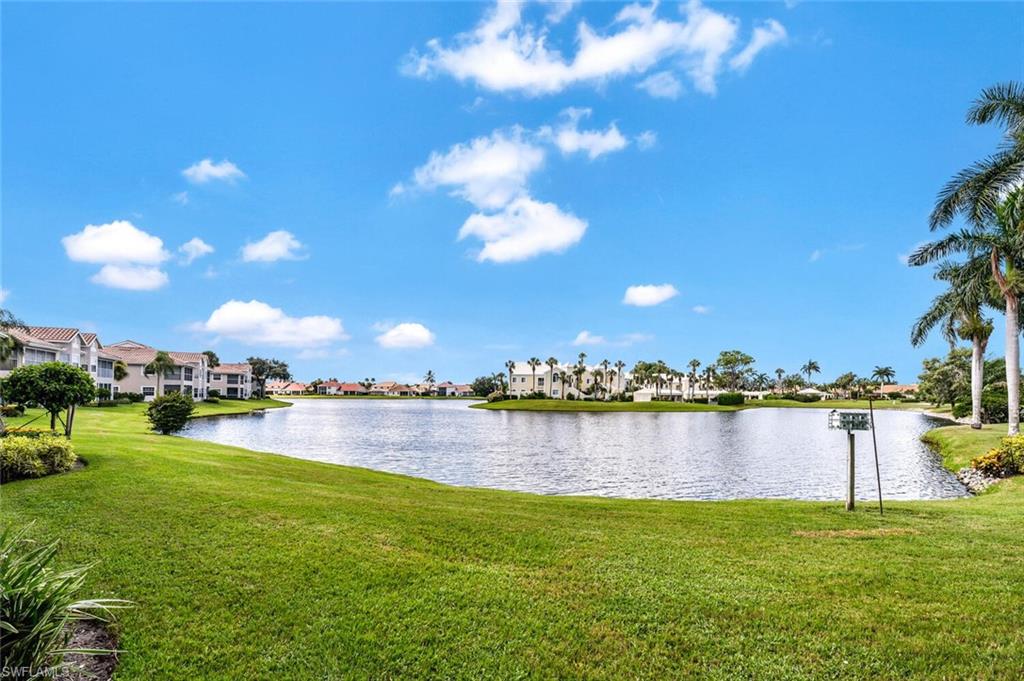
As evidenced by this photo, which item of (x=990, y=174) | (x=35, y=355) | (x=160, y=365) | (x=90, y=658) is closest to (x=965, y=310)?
(x=990, y=174)

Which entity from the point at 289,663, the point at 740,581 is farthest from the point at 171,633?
the point at 740,581

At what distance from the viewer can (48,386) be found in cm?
1519

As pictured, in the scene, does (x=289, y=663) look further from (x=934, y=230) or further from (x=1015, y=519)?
(x=934, y=230)

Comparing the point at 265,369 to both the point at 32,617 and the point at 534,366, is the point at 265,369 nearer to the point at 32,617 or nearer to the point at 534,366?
the point at 534,366

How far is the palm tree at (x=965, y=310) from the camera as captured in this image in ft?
93.0

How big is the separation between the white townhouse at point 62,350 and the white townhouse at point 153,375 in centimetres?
435

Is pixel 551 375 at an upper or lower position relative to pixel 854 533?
upper

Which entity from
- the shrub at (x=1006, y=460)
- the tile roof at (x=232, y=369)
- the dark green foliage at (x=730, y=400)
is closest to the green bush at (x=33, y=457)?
the shrub at (x=1006, y=460)

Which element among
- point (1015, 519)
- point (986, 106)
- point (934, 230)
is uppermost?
point (986, 106)

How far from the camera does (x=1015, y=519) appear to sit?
35.8 ft

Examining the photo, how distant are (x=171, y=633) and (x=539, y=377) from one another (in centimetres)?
11704

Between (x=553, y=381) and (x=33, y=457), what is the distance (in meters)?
112

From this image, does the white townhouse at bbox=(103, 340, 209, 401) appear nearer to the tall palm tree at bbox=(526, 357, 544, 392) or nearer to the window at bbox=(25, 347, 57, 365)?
the window at bbox=(25, 347, 57, 365)

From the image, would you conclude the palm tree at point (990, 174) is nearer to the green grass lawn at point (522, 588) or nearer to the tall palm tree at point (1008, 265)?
the tall palm tree at point (1008, 265)
